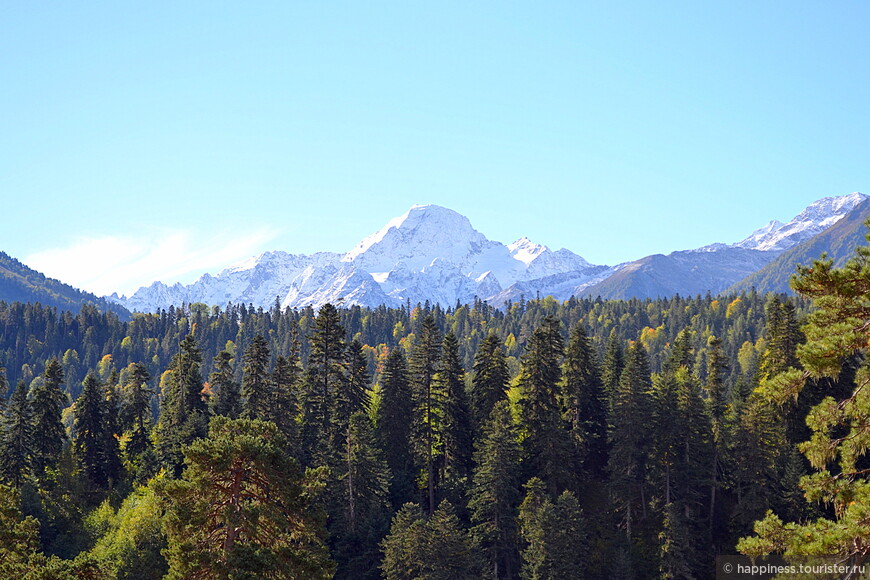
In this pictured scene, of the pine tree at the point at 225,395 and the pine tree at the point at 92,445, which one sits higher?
the pine tree at the point at 225,395

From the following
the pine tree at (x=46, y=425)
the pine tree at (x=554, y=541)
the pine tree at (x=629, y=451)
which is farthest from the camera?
the pine tree at (x=46, y=425)

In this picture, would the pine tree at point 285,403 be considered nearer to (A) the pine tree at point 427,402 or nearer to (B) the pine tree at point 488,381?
(A) the pine tree at point 427,402

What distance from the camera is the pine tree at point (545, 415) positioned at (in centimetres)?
6488

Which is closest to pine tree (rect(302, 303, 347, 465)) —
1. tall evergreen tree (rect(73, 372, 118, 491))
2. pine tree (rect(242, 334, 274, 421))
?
pine tree (rect(242, 334, 274, 421))

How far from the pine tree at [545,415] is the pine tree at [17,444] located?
4199cm

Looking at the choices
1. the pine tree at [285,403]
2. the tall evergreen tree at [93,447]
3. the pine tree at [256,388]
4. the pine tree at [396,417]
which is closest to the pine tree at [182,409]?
the pine tree at [256,388]

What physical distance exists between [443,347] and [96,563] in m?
43.2

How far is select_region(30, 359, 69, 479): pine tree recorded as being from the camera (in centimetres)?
7062

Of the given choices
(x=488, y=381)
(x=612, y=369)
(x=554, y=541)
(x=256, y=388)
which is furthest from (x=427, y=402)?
(x=612, y=369)

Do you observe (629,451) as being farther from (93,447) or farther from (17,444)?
(17,444)

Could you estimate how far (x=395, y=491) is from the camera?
220ft

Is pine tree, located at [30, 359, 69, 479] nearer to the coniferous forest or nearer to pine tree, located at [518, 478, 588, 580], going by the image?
the coniferous forest

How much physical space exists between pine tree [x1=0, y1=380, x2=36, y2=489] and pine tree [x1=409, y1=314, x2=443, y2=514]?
32699 mm

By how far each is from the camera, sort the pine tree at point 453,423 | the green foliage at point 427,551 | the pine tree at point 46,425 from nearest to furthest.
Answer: the green foliage at point 427,551 < the pine tree at point 453,423 < the pine tree at point 46,425
